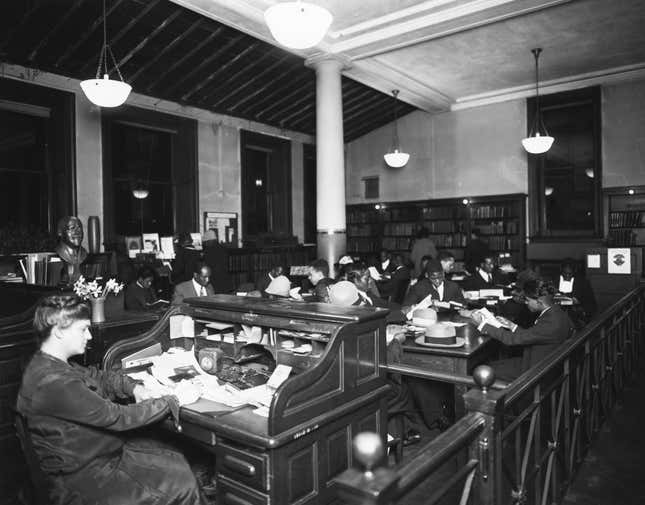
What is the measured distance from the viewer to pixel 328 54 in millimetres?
7809

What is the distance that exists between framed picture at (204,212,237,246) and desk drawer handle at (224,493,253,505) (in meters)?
7.71

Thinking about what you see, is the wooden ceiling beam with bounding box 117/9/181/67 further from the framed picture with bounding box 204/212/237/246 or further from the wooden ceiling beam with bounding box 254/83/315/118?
the wooden ceiling beam with bounding box 254/83/315/118

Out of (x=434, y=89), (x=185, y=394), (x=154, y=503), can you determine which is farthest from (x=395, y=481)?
(x=434, y=89)

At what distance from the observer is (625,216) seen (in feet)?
30.8

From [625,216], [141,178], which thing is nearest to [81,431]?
[141,178]

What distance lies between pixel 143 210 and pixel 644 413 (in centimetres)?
788

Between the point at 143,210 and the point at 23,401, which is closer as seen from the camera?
the point at 23,401

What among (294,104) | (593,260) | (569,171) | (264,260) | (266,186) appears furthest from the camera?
(266,186)

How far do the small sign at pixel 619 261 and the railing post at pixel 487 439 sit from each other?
7.53m

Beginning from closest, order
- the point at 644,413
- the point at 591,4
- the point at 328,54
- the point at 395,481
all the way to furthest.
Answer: the point at 395,481 → the point at 644,413 → the point at 591,4 → the point at 328,54

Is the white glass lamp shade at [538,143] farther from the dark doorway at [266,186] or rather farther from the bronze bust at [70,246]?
the bronze bust at [70,246]

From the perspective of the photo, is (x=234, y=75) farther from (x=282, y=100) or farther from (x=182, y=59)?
(x=282, y=100)

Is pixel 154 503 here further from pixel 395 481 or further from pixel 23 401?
pixel 395 481

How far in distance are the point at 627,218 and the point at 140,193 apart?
9.02 metres
